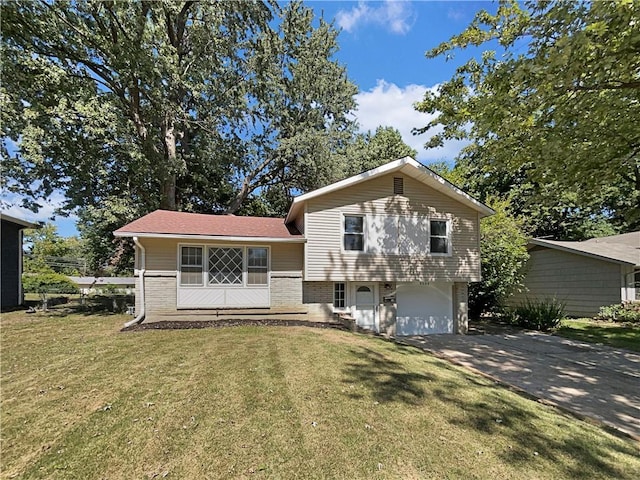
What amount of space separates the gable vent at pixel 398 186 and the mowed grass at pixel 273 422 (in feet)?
22.2

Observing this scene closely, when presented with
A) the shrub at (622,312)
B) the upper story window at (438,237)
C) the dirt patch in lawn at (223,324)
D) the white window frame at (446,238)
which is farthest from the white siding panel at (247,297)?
the shrub at (622,312)

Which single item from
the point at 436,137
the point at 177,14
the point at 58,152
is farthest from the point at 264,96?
the point at 436,137

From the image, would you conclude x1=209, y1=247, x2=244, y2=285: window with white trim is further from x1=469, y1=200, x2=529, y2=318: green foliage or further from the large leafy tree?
x1=469, y1=200, x2=529, y2=318: green foliage

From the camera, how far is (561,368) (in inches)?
323

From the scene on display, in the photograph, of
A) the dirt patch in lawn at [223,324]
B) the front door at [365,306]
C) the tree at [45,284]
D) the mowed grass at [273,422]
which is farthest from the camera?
the tree at [45,284]

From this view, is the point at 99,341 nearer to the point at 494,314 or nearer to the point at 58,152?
the point at 58,152

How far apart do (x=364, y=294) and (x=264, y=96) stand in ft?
42.3

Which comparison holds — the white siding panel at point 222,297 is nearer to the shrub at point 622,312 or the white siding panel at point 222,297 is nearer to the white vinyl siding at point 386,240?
the white vinyl siding at point 386,240

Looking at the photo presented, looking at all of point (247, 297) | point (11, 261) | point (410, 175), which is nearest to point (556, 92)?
point (410, 175)

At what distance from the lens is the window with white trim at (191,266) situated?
1122 centimetres

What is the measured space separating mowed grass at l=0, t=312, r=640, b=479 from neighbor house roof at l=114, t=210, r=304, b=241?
421 centimetres

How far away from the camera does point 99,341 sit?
8320 mm

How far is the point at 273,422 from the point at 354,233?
27.1 ft

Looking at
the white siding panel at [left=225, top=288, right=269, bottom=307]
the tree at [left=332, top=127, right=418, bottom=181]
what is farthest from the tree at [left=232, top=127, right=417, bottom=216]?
the white siding panel at [left=225, top=288, right=269, bottom=307]
